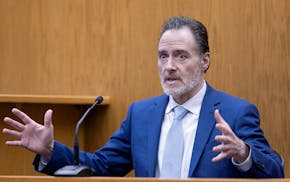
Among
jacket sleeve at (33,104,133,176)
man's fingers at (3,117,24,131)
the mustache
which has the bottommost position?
jacket sleeve at (33,104,133,176)

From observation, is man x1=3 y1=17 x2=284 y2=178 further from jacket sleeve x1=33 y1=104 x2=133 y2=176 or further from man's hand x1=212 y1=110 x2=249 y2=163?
man's hand x1=212 y1=110 x2=249 y2=163

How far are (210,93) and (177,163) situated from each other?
1.09ft

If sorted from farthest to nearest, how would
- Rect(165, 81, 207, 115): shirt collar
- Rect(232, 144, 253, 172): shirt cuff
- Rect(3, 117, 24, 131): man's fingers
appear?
Rect(165, 81, 207, 115): shirt collar, Rect(3, 117, 24, 131): man's fingers, Rect(232, 144, 253, 172): shirt cuff

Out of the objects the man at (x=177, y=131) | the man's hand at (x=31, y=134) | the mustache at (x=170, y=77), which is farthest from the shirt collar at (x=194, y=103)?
the man's hand at (x=31, y=134)

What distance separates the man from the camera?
2.69 meters

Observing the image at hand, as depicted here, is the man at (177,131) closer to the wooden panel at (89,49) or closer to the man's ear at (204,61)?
the man's ear at (204,61)

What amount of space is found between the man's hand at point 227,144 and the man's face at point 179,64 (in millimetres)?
523

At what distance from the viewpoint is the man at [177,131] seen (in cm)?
269

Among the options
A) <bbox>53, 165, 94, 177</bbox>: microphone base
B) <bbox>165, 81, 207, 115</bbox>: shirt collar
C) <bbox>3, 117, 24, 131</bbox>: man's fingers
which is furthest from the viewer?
<bbox>165, 81, 207, 115</bbox>: shirt collar

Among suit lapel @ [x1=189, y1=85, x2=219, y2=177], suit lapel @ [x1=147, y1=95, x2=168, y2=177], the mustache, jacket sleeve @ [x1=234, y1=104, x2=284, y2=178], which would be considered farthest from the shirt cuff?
the mustache

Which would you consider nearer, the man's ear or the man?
the man

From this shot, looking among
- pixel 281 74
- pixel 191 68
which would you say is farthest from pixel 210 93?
pixel 281 74

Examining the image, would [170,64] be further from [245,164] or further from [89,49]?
[89,49]

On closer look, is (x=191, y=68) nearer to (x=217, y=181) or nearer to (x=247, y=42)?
(x=247, y=42)
